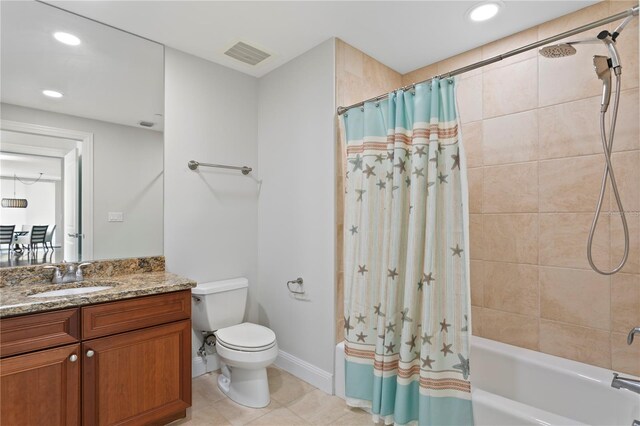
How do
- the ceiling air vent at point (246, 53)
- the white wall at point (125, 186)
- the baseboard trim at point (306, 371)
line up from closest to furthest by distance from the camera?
the white wall at point (125, 186)
the baseboard trim at point (306, 371)
the ceiling air vent at point (246, 53)

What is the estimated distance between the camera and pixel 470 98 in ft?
7.83

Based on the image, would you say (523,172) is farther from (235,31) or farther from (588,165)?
(235,31)

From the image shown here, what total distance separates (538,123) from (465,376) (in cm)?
156

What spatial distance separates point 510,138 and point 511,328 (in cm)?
123

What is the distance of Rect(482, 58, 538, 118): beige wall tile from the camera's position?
2.08 m

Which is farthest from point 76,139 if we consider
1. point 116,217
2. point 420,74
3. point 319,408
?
point 420,74

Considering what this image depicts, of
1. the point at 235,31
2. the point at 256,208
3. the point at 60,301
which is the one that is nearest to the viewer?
the point at 60,301

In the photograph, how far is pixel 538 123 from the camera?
2.04 meters

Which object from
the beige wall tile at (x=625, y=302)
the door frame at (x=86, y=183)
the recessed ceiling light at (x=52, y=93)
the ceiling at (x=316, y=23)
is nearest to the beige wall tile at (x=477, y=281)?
the beige wall tile at (x=625, y=302)

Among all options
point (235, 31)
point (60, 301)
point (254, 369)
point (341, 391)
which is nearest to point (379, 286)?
point (341, 391)

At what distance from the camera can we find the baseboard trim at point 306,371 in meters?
2.27

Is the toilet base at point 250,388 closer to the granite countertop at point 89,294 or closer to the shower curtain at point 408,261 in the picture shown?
the shower curtain at point 408,261

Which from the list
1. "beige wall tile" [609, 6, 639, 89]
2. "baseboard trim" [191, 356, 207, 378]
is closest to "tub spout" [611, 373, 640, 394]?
"beige wall tile" [609, 6, 639, 89]

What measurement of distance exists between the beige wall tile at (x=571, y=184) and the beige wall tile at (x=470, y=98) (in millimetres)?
580
